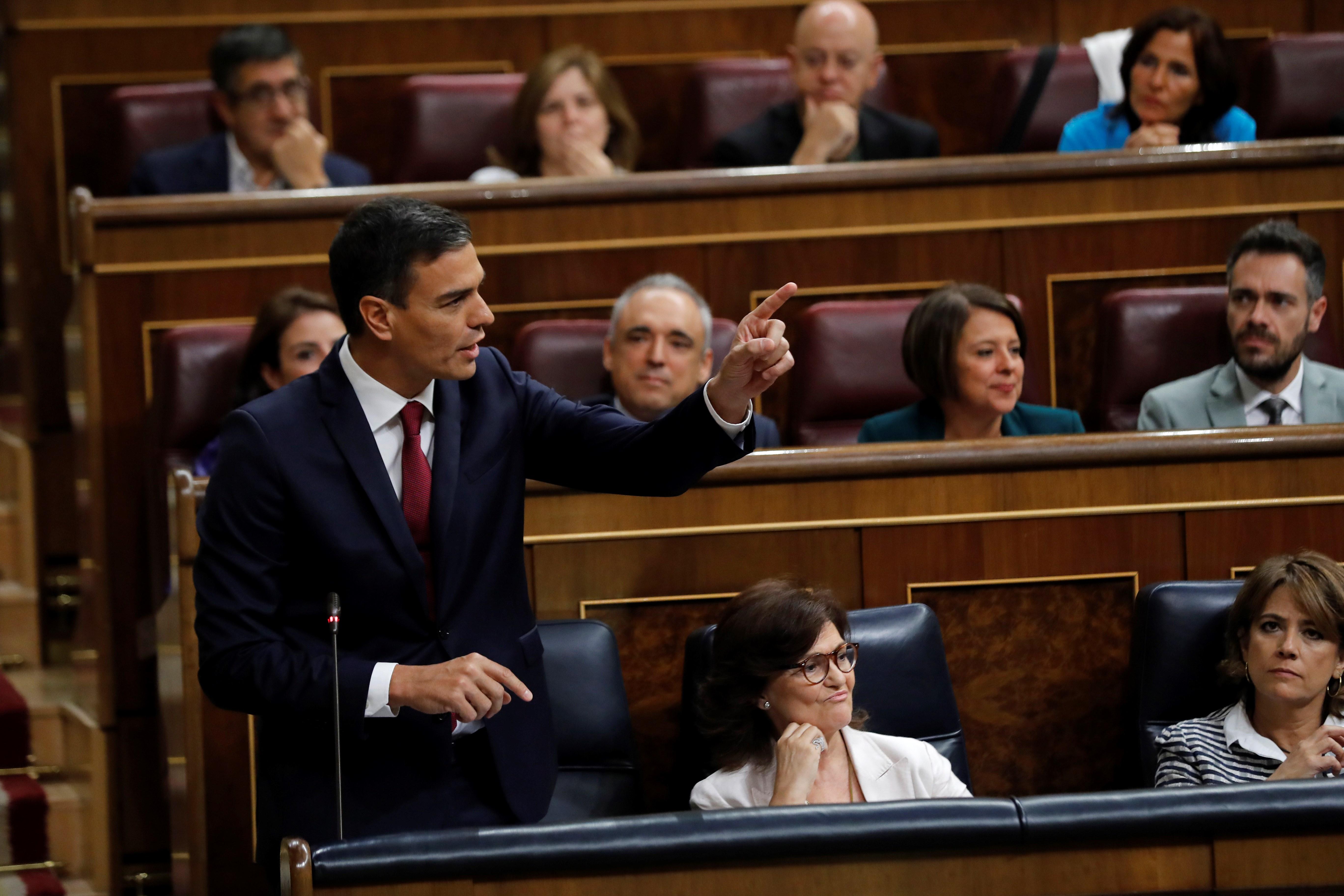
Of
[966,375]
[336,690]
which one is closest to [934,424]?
[966,375]

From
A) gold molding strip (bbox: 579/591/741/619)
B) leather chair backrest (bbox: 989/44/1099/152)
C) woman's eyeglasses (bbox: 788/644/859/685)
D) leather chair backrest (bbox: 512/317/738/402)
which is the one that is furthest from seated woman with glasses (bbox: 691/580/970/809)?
leather chair backrest (bbox: 989/44/1099/152)

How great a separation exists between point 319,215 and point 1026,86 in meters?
0.85

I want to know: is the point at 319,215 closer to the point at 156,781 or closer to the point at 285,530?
the point at 156,781

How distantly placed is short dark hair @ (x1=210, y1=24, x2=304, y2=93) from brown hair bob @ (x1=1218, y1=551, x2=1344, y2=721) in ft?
3.62

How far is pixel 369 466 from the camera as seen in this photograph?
832 mm

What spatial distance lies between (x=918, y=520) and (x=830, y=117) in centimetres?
69

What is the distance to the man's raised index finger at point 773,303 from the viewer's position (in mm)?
768

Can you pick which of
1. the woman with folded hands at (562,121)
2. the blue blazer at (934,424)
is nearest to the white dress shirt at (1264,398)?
the blue blazer at (934,424)

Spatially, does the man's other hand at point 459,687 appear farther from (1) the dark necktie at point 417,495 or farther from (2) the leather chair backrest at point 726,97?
(2) the leather chair backrest at point 726,97

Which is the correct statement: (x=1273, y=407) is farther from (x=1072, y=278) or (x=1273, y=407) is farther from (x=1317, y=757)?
(x=1317, y=757)

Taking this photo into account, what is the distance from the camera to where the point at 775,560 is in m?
1.11

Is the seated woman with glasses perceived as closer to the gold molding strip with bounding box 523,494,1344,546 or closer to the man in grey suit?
the gold molding strip with bounding box 523,494,1344,546

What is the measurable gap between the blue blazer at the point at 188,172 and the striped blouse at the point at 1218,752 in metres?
1.01

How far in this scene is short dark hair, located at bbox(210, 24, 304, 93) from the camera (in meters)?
1.66
